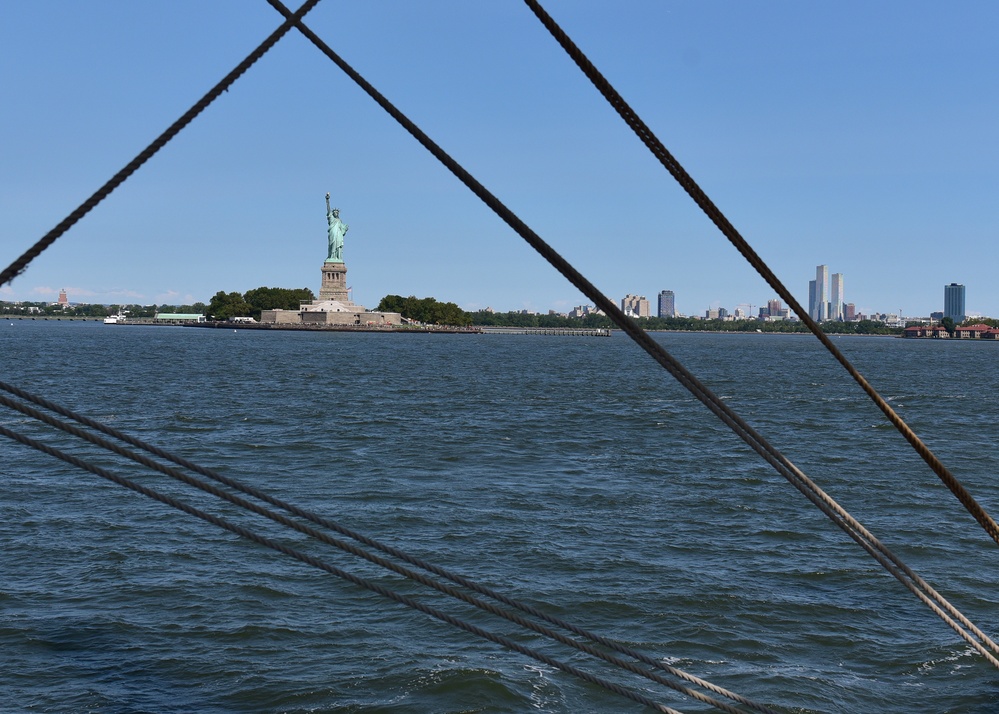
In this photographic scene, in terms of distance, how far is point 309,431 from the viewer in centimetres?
2588

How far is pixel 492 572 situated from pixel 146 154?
9341mm

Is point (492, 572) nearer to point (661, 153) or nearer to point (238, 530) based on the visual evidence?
point (238, 530)

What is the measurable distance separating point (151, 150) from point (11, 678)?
7.06 meters

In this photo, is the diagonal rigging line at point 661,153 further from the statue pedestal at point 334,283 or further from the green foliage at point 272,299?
the green foliage at point 272,299

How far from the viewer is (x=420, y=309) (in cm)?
17638

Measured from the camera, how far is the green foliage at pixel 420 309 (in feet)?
574

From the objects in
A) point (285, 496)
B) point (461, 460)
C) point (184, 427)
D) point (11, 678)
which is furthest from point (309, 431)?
point (11, 678)

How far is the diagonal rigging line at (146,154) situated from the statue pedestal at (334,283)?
132 metres

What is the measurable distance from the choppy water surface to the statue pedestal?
108760 mm

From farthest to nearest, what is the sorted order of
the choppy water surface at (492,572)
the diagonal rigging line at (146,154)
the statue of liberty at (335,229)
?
1. the statue of liberty at (335,229)
2. the choppy water surface at (492,572)
3. the diagonal rigging line at (146,154)

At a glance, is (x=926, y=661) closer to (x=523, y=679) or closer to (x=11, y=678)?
(x=523, y=679)

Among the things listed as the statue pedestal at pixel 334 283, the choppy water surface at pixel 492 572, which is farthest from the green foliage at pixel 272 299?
the choppy water surface at pixel 492 572

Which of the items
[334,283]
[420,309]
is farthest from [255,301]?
[334,283]

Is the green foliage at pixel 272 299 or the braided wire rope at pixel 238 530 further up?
the green foliage at pixel 272 299
